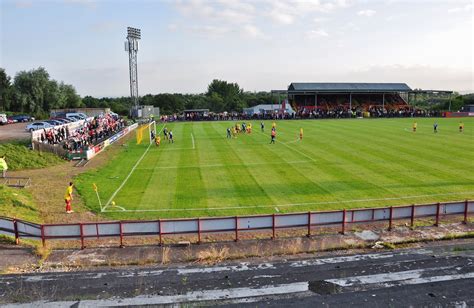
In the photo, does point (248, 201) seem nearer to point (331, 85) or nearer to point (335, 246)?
point (335, 246)

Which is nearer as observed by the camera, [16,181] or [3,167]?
[3,167]

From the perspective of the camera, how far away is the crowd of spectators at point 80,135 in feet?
115

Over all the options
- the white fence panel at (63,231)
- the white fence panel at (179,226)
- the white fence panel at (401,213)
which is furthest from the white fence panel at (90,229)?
the white fence panel at (401,213)

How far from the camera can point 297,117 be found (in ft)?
255

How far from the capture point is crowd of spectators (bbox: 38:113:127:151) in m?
35.0

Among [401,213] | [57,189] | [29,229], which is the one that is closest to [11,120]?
[57,189]

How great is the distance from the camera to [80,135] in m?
39.1

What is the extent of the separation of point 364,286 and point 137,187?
1568 cm

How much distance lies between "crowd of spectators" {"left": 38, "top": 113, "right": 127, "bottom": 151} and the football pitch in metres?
3.92

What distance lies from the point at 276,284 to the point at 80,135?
109 ft

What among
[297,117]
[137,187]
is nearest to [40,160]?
[137,187]

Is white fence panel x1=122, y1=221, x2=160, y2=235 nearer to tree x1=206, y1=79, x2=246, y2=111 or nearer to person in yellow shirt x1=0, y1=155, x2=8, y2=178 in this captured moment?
person in yellow shirt x1=0, y1=155, x2=8, y2=178

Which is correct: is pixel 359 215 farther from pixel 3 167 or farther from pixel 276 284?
pixel 3 167

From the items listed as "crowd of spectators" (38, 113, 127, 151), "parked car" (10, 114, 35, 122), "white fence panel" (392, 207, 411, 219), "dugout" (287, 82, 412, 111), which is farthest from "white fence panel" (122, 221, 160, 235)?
"dugout" (287, 82, 412, 111)
